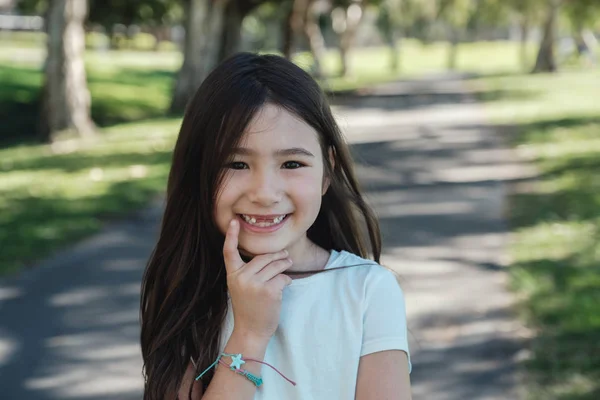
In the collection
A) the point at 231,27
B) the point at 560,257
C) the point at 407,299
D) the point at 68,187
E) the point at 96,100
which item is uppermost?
the point at 231,27

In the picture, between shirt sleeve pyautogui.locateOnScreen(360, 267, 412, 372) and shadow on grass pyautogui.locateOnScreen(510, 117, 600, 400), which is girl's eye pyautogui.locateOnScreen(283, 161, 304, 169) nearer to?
shirt sleeve pyautogui.locateOnScreen(360, 267, 412, 372)

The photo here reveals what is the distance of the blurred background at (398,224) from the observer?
5.16 metres

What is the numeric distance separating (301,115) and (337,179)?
1.04ft

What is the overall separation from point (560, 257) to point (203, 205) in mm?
5905

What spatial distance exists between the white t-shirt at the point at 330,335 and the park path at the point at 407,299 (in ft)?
2.08

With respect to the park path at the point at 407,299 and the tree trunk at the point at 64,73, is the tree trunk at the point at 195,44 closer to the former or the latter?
the tree trunk at the point at 64,73

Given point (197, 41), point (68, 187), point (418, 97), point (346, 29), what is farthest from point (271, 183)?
point (346, 29)

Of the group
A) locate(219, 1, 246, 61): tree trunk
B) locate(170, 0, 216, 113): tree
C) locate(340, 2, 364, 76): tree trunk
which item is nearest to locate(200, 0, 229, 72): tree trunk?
locate(170, 0, 216, 113): tree

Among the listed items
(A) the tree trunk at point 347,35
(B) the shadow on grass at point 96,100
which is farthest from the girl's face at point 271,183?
(A) the tree trunk at point 347,35

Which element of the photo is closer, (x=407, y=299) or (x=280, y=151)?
(x=280, y=151)

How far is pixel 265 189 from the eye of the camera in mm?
1893

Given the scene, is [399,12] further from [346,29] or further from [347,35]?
[346,29]

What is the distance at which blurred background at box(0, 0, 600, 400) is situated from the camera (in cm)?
516

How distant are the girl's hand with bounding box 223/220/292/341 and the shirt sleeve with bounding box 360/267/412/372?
0.17 m
